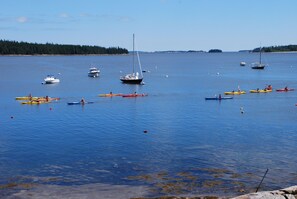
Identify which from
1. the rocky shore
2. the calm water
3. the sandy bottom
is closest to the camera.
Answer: the rocky shore

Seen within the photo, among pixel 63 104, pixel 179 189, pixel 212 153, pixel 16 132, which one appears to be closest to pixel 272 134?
pixel 212 153

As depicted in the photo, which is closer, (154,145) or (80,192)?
(80,192)

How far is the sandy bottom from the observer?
32.5 metres

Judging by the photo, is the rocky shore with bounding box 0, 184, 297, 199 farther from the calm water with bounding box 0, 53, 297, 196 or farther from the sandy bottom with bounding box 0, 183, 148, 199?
the calm water with bounding box 0, 53, 297, 196

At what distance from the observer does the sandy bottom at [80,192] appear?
32531 millimetres

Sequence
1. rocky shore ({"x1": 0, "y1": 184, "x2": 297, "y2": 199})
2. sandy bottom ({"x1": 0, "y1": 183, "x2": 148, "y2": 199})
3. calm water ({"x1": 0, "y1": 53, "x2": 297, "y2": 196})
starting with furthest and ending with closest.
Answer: calm water ({"x1": 0, "y1": 53, "x2": 297, "y2": 196})
sandy bottom ({"x1": 0, "y1": 183, "x2": 148, "y2": 199})
rocky shore ({"x1": 0, "y1": 184, "x2": 297, "y2": 199})

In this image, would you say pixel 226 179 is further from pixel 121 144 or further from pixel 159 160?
pixel 121 144

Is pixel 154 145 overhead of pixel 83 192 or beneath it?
overhead

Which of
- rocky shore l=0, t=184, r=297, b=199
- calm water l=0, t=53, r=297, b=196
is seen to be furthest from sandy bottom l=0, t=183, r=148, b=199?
calm water l=0, t=53, r=297, b=196

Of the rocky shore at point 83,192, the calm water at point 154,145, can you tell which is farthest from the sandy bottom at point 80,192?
the calm water at point 154,145

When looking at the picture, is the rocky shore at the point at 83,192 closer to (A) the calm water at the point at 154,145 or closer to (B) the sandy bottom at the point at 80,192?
(B) the sandy bottom at the point at 80,192

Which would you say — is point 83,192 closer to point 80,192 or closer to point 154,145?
point 80,192

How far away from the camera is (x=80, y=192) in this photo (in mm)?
33531

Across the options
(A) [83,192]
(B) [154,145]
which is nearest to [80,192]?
(A) [83,192]
